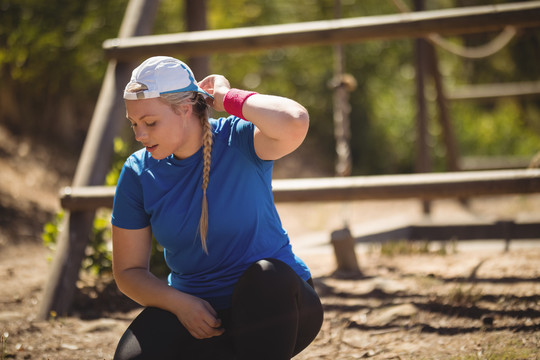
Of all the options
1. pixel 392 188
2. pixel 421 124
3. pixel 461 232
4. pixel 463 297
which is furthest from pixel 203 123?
pixel 421 124

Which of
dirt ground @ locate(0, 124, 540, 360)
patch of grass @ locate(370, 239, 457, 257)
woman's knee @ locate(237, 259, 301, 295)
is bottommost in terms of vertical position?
dirt ground @ locate(0, 124, 540, 360)

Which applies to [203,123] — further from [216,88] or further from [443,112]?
[443,112]

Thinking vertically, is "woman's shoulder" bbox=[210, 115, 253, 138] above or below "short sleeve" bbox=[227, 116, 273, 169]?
above

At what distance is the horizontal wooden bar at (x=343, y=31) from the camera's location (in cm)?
260

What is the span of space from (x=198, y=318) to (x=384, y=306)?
4.13ft

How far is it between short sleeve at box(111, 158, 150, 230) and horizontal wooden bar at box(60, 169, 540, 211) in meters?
0.92

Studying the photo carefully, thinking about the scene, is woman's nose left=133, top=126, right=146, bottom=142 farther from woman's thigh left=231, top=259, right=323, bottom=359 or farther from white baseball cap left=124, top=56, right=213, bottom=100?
woman's thigh left=231, top=259, right=323, bottom=359

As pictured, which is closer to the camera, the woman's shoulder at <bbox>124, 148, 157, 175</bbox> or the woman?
the woman

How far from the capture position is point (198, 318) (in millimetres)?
1684

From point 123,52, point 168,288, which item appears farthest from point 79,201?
point 168,288

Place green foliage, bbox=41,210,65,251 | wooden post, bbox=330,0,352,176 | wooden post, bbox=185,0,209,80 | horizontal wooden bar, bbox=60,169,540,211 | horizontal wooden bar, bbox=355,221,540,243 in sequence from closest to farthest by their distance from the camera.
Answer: horizontal wooden bar, bbox=60,169,540,211 → green foliage, bbox=41,210,65,251 → wooden post, bbox=330,0,352,176 → wooden post, bbox=185,0,209,80 → horizontal wooden bar, bbox=355,221,540,243


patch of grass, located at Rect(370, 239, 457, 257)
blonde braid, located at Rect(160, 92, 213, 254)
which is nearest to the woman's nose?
blonde braid, located at Rect(160, 92, 213, 254)

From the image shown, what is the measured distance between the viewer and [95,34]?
5.87m

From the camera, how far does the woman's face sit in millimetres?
1706
